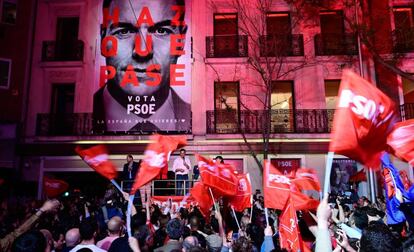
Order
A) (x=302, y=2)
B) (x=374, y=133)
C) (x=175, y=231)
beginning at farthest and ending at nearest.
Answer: (x=302, y=2)
(x=175, y=231)
(x=374, y=133)

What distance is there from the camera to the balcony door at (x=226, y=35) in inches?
730

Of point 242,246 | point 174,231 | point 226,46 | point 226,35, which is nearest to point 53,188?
point 174,231

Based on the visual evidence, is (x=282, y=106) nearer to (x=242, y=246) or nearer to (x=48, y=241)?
(x=242, y=246)

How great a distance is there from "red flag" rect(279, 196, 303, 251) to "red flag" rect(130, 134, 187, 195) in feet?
5.72

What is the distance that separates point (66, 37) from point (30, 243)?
1777 centimetres

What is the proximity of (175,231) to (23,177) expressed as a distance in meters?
15.5

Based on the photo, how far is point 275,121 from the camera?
59.0 feet

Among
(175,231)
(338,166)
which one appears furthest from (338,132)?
(338,166)

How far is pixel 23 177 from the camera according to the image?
18.0m

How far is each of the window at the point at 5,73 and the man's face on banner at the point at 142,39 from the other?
461 centimetres

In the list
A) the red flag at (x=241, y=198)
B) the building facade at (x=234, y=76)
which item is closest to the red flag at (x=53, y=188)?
the red flag at (x=241, y=198)

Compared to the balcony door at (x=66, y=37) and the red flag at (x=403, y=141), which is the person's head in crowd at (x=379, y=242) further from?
the balcony door at (x=66, y=37)

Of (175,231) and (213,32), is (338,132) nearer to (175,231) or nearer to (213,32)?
(175,231)

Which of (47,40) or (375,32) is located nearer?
(375,32)
